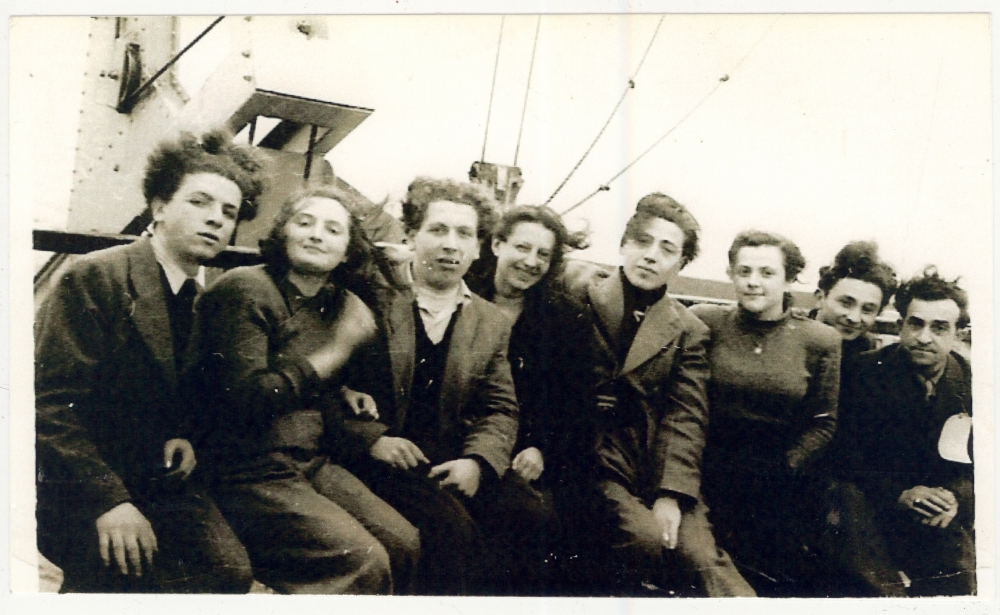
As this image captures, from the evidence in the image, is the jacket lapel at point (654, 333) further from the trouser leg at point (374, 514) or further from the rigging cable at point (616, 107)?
the trouser leg at point (374, 514)

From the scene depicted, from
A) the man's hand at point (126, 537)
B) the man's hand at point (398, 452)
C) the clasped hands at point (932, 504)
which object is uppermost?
the clasped hands at point (932, 504)

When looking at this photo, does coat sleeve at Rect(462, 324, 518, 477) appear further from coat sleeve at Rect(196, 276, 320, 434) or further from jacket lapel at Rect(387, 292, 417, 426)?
coat sleeve at Rect(196, 276, 320, 434)

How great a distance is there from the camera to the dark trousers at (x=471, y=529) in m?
3.77

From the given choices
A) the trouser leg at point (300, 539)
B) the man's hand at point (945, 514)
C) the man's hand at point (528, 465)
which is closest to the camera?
the trouser leg at point (300, 539)

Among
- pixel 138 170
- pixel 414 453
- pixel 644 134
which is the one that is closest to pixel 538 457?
pixel 414 453

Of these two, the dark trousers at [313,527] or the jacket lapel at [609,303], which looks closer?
the dark trousers at [313,527]

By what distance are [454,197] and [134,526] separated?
196 cm

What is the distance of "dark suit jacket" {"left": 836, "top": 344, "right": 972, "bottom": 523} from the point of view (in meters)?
3.90

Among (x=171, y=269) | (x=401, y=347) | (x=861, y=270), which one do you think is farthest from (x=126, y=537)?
→ (x=861, y=270)

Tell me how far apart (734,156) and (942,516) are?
1.86 metres

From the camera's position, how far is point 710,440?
12.7ft

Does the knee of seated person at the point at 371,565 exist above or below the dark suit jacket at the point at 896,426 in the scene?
below

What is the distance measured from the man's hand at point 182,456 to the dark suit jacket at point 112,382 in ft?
0.09

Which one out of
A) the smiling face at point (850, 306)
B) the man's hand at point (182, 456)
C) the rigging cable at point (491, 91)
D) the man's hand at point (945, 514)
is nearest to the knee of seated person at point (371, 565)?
the man's hand at point (182, 456)
